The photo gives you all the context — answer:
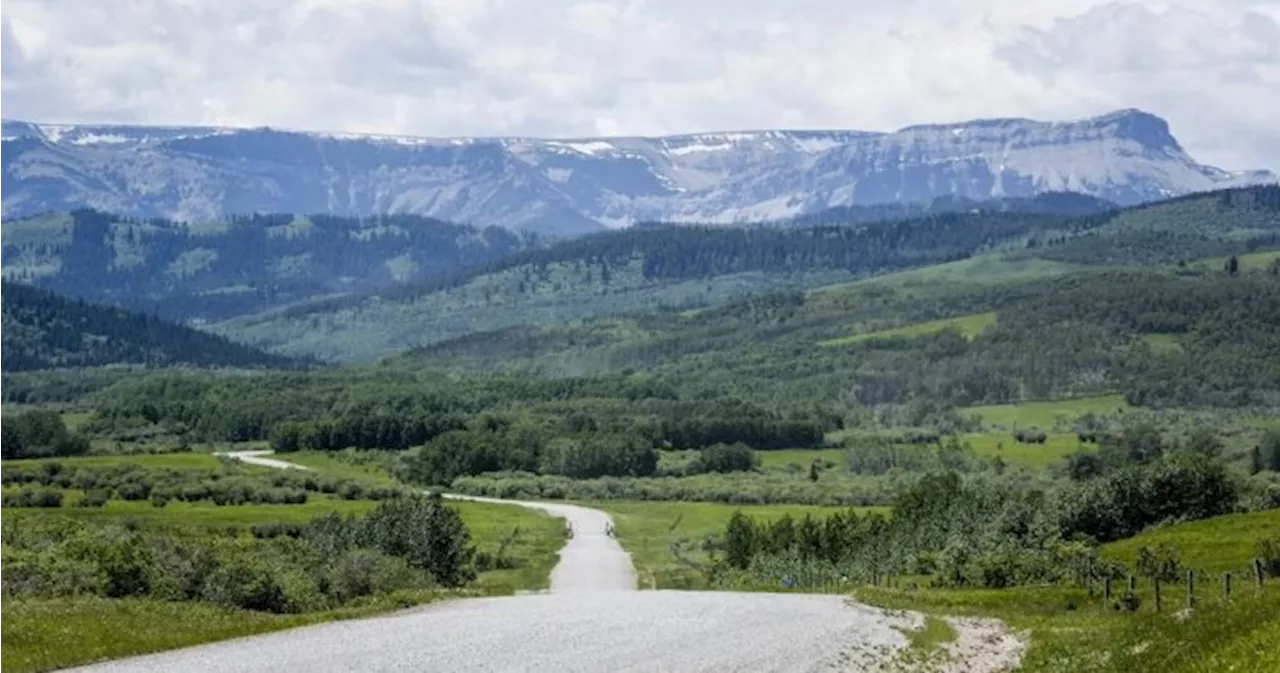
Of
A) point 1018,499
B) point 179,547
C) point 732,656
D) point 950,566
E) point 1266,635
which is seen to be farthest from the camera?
point 1018,499

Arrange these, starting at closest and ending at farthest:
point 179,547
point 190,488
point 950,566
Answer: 1. point 179,547
2. point 950,566
3. point 190,488

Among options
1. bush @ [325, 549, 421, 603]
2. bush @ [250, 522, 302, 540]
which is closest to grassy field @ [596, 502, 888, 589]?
bush @ [250, 522, 302, 540]

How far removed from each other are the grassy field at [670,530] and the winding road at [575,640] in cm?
5146

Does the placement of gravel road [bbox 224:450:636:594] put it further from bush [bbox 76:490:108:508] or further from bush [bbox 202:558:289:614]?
bush [bbox 76:490:108:508]

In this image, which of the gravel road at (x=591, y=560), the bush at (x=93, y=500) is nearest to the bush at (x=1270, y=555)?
the gravel road at (x=591, y=560)

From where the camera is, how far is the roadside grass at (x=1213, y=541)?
3924 inches

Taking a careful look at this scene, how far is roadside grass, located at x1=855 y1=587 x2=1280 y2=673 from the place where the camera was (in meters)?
31.9

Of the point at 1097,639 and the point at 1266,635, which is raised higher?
the point at 1266,635

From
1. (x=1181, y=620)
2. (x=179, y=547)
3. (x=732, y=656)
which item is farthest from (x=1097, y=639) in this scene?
(x=179, y=547)

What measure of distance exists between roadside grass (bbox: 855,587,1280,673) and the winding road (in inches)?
230

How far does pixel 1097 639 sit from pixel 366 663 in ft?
80.6

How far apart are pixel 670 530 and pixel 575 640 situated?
4666 inches

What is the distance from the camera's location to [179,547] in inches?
2616

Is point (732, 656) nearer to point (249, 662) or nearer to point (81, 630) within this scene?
point (249, 662)
